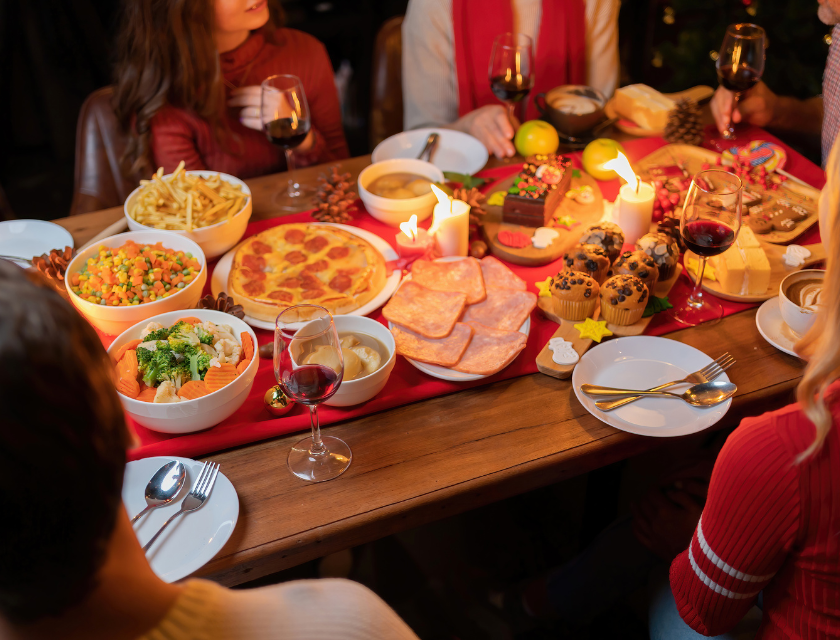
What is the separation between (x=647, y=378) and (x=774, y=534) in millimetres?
506

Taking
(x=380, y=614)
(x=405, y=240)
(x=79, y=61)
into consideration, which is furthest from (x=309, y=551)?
(x=79, y=61)

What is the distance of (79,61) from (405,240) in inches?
132

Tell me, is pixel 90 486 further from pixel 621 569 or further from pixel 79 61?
pixel 79 61

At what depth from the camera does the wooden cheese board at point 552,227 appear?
1.91 metres

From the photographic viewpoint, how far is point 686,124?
2.38m

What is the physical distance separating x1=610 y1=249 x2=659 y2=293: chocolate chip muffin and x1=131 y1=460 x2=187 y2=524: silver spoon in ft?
3.79

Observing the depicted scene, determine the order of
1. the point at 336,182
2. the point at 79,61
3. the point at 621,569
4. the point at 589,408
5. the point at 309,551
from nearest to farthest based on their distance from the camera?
the point at 309,551 < the point at 589,408 < the point at 621,569 < the point at 336,182 < the point at 79,61

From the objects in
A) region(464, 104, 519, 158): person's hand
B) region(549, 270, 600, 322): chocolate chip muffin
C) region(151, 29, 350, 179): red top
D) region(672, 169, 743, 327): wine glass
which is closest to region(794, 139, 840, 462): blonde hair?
region(672, 169, 743, 327): wine glass

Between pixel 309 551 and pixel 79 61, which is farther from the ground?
pixel 79 61

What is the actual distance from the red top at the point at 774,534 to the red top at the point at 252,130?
2020mm

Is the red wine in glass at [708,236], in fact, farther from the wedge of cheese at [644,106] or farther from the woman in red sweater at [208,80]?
the woman in red sweater at [208,80]

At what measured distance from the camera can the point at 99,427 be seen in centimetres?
58

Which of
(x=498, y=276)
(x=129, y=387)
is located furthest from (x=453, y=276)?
(x=129, y=387)

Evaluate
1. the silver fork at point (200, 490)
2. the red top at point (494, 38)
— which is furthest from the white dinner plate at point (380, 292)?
the red top at point (494, 38)
